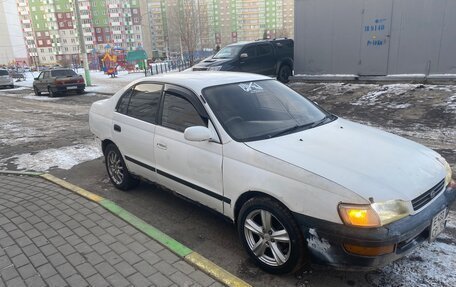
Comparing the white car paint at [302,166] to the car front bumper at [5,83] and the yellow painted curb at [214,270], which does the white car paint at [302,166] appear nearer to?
the yellow painted curb at [214,270]

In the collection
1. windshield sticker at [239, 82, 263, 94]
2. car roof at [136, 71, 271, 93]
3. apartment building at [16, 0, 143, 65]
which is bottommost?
windshield sticker at [239, 82, 263, 94]

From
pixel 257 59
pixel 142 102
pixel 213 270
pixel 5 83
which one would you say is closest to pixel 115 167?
pixel 142 102

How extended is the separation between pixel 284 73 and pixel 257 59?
1.83 m

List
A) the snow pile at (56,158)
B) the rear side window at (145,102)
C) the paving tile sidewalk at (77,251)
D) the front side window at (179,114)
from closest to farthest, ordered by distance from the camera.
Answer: the paving tile sidewalk at (77,251)
the front side window at (179,114)
the rear side window at (145,102)
the snow pile at (56,158)

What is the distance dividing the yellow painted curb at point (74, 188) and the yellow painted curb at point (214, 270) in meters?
1.89

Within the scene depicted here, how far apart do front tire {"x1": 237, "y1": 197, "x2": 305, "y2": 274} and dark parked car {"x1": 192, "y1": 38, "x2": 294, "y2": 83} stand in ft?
32.8

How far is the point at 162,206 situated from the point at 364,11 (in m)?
10.8

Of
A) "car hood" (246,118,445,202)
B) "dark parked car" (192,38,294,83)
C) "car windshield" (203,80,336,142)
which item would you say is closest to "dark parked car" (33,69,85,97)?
"dark parked car" (192,38,294,83)

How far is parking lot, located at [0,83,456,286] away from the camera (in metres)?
2.90

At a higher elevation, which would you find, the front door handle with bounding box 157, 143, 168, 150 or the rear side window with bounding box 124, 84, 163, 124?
the rear side window with bounding box 124, 84, 163, 124

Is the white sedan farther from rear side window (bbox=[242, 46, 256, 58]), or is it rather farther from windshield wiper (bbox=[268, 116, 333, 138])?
rear side window (bbox=[242, 46, 256, 58])

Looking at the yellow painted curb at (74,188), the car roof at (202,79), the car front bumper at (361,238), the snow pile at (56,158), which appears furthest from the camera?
the snow pile at (56,158)

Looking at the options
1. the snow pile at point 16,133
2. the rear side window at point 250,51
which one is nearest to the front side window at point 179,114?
the snow pile at point 16,133

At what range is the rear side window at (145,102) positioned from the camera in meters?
4.11
